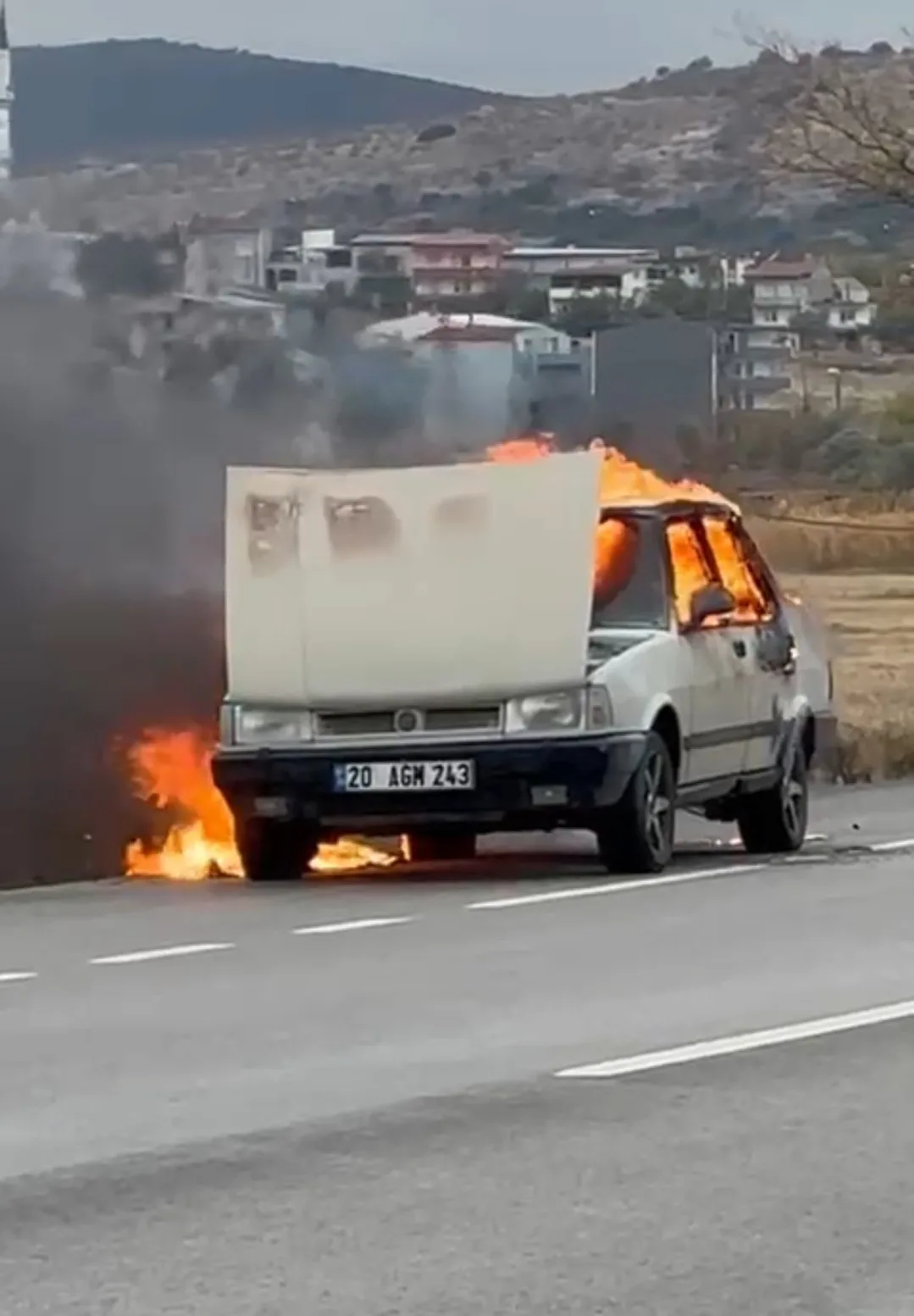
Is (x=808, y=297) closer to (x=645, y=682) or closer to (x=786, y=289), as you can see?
(x=786, y=289)

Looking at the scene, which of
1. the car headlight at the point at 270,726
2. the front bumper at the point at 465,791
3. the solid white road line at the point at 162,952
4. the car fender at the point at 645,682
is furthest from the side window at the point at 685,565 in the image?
the solid white road line at the point at 162,952

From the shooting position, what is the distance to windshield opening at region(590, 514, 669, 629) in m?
18.6

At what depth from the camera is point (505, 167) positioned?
57.8 metres

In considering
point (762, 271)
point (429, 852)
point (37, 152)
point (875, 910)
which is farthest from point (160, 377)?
point (762, 271)

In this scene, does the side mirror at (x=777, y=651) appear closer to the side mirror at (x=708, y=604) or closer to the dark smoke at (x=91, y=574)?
the side mirror at (x=708, y=604)

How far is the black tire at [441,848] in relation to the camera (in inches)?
806

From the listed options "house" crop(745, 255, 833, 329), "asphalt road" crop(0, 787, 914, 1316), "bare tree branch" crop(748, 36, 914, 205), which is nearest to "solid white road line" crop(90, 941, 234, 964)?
"asphalt road" crop(0, 787, 914, 1316)

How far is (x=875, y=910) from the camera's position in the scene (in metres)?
16.2

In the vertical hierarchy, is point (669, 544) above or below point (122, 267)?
below

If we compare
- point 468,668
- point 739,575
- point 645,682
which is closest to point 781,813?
point 739,575

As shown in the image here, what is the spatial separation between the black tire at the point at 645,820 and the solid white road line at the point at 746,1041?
510 centimetres

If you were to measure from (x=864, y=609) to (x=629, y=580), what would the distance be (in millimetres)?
19653

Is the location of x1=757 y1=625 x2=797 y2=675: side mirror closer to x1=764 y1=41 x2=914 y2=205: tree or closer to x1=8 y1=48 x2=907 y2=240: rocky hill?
x1=8 y1=48 x2=907 y2=240: rocky hill

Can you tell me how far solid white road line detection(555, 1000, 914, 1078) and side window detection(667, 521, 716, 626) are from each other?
6082mm
